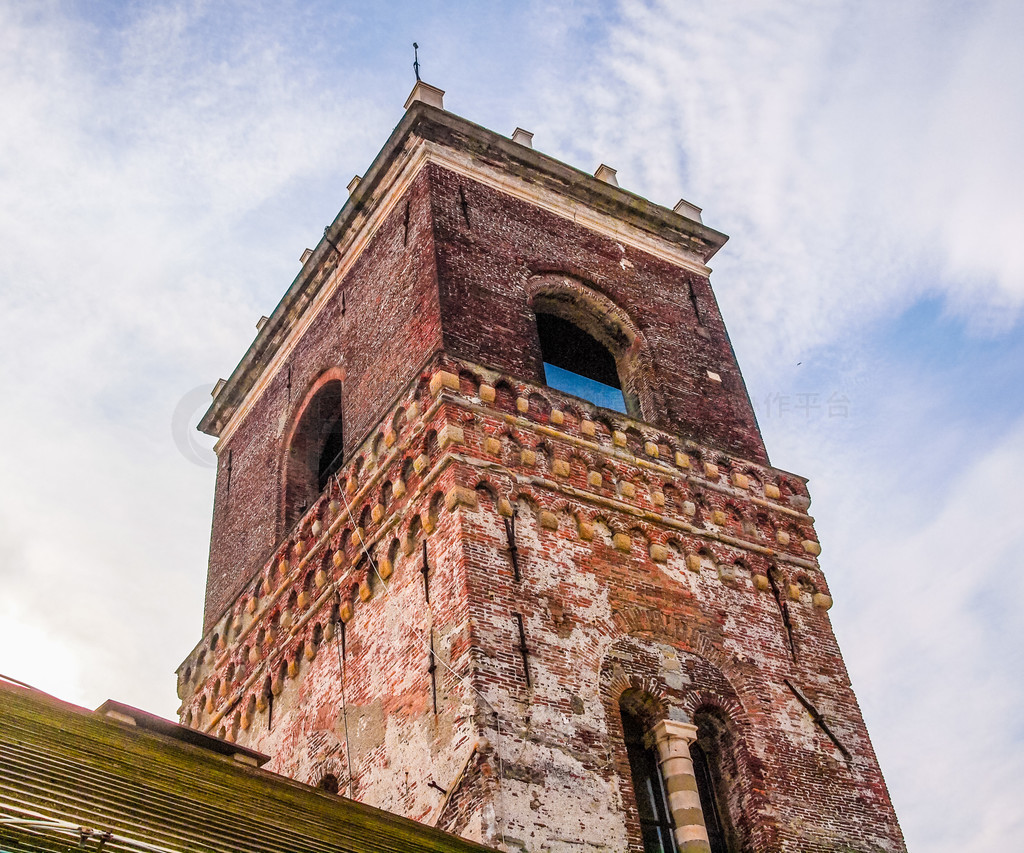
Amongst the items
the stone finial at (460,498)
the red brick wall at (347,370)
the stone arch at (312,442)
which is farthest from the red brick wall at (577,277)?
the stone arch at (312,442)

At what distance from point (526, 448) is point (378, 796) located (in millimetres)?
4400

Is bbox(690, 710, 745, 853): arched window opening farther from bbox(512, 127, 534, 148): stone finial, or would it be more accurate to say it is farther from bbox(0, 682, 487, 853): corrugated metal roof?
bbox(512, 127, 534, 148): stone finial

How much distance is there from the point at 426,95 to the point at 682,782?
11.3 meters

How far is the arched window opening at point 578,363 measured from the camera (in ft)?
57.4

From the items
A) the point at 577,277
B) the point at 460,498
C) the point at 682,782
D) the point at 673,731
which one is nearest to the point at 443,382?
the point at 460,498

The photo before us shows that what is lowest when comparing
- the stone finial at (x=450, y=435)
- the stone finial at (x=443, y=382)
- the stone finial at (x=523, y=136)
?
the stone finial at (x=450, y=435)

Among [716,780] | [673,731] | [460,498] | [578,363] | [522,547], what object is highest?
[578,363]

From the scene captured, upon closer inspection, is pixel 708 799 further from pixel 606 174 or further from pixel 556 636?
pixel 606 174

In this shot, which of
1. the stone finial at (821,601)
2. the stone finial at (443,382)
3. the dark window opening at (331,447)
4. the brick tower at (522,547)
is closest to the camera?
the brick tower at (522,547)

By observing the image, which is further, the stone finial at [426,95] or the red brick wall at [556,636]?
the stone finial at [426,95]

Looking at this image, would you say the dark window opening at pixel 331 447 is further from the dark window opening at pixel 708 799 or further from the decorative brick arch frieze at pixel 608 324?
the dark window opening at pixel 708 799

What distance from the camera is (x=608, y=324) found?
1800cm

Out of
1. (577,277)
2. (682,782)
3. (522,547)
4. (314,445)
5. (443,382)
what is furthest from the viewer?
(314,445)

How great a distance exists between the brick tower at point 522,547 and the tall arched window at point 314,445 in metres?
0.04
